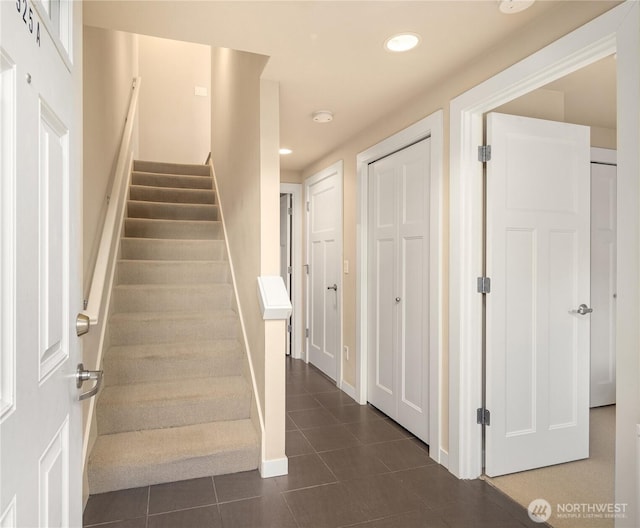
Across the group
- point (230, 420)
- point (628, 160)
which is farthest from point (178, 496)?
point (628, 160)

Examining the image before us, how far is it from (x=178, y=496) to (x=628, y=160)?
2.37m

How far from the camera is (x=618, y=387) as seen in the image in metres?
1.36

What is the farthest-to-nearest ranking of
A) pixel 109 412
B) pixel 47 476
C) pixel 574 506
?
1. pixel 109 412
2. pixel 574 506
3. pixel 47 476

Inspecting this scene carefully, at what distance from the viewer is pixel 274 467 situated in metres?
2.26

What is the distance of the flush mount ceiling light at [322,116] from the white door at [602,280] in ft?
7.32

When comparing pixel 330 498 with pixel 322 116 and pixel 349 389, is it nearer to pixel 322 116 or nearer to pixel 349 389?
pixel 349 389

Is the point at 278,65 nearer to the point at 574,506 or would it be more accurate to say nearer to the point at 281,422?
the point at 281,422

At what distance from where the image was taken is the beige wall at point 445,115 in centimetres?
166

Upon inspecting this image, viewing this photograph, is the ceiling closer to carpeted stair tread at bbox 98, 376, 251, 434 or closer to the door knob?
the door knob

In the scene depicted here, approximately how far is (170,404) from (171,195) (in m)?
2.64

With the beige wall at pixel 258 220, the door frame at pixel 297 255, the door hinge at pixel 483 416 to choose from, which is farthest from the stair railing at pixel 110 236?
the door hinge at pixel 483 416

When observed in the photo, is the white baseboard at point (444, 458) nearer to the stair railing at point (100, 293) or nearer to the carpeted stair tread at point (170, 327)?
the carpeted stair tread at point (170, 327)

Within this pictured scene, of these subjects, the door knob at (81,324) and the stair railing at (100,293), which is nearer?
the door knob at (81,324)

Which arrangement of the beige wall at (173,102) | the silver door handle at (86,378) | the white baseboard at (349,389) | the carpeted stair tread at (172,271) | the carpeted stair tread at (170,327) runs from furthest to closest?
the beige wall at (173,102), the white baseboard at (349,389), the carpeted stair tread at (172,271), the carpeted stair tread at (170,327), the silver door handle at (86,378)
